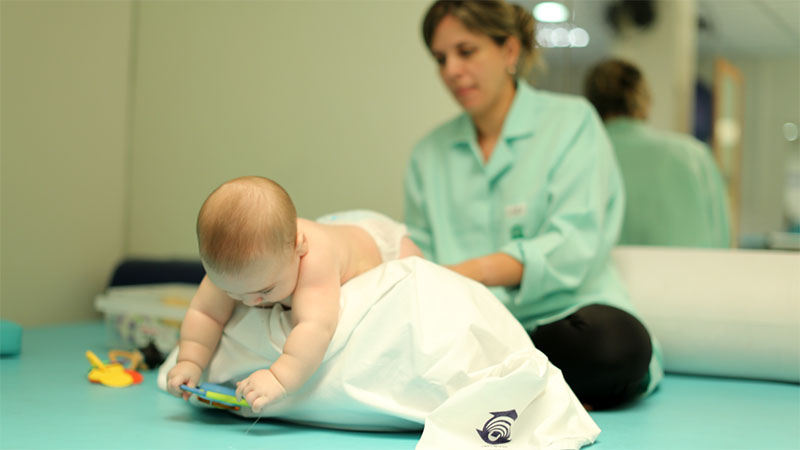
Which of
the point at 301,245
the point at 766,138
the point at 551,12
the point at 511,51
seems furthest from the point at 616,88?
the point at 301,245

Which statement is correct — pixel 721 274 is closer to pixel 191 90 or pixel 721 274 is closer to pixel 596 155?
pixel 596 155

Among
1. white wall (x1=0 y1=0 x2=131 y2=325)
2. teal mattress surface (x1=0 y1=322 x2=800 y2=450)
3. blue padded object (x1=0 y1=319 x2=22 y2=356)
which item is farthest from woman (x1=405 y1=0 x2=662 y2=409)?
white wall (x1=0 y1=0 x2=131 y2=325)

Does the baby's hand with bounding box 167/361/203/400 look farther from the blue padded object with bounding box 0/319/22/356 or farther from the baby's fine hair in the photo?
the blue padded object with bounding box 0/319/22/356

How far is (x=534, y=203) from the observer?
167 centimetres

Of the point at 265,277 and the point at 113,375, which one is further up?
the point at 265,277

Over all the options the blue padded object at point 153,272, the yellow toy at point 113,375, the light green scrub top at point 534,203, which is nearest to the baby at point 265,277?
the yellow toy at point 113,375

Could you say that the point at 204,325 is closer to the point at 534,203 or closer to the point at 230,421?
the point at 230,421

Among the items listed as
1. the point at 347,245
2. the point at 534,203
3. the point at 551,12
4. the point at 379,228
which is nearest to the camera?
the point at 347,245

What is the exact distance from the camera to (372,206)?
2.38 m

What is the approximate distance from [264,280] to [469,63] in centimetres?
86

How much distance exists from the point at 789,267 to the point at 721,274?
→ 161mm

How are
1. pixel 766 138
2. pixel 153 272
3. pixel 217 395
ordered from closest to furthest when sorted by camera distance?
1. pixel 217 395
2. pixel 766 138
3. pixel 153 272

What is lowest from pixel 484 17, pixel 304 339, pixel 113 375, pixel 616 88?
pixel 113 375

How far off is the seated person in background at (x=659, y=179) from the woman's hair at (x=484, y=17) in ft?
2.13
